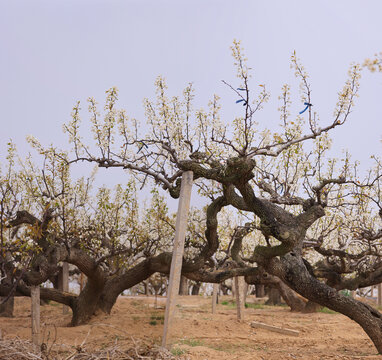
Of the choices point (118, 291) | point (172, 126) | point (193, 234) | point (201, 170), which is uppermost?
point (172, 126)

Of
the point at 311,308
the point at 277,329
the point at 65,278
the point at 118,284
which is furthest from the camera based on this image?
the point at 311,308

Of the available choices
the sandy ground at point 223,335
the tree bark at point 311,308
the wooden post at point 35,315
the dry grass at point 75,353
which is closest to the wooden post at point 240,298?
the sandy ground at point 223,335

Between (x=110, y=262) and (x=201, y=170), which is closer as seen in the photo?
(x=201, y=170)

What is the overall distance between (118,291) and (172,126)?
217 inches

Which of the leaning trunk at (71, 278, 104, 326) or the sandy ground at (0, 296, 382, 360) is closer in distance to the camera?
the sandy ground at (0, 296, 382, 360)

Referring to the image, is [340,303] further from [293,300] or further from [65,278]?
[65,278]

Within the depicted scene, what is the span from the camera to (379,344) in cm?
866

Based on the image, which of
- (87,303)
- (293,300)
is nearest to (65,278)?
(87,303)

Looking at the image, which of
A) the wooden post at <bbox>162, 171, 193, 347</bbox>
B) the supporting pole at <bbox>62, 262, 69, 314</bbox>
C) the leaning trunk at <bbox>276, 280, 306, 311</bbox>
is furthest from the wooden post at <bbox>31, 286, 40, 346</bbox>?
the leaning trunk at <bbox>276, 280, 306, 311</bbox>

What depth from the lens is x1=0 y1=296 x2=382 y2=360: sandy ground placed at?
8508 mm

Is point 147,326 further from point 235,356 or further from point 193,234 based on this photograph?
point 235,356

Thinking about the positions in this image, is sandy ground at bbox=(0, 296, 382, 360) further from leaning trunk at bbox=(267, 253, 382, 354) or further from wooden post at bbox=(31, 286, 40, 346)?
leaning trunk at bbox=(267, 253, 382, 354)

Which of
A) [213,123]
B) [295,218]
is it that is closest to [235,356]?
[295,218]

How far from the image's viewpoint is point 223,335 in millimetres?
11539
